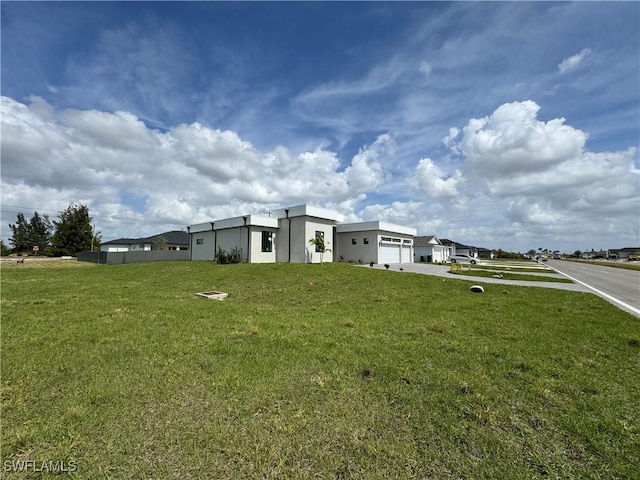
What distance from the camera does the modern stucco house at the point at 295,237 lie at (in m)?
23.2

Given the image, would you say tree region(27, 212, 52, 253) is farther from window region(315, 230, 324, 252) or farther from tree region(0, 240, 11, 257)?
window region(315, 230, 324, 252)

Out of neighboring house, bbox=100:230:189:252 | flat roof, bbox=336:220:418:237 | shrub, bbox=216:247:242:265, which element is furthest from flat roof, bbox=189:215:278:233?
neighboring house, bbox=100:230:189:252

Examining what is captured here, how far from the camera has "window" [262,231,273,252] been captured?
24055 millimetres

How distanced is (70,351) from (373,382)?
4513mm

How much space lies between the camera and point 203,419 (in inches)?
114

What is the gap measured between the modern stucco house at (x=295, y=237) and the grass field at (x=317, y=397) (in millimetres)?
16561

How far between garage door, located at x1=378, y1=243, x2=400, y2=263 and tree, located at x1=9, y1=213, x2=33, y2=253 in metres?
63.6

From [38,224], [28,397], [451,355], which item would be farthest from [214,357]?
[38,224]

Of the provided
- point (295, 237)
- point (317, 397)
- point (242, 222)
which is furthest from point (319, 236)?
point (317, 397)

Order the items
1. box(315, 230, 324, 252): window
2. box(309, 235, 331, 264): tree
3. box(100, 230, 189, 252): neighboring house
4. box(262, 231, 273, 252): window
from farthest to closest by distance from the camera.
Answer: box(100, 230, 189, 252): neighboring house < box(262, 231, 273, 252): window < box(315, 230, 324, 252): window < box(309, 235, 331, 264): tree

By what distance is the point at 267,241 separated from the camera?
24297mm

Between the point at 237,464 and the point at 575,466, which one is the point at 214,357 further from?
the point at 575,466

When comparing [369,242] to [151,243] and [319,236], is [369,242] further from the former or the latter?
[151,243]

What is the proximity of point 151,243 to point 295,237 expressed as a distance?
3649 centimetres
